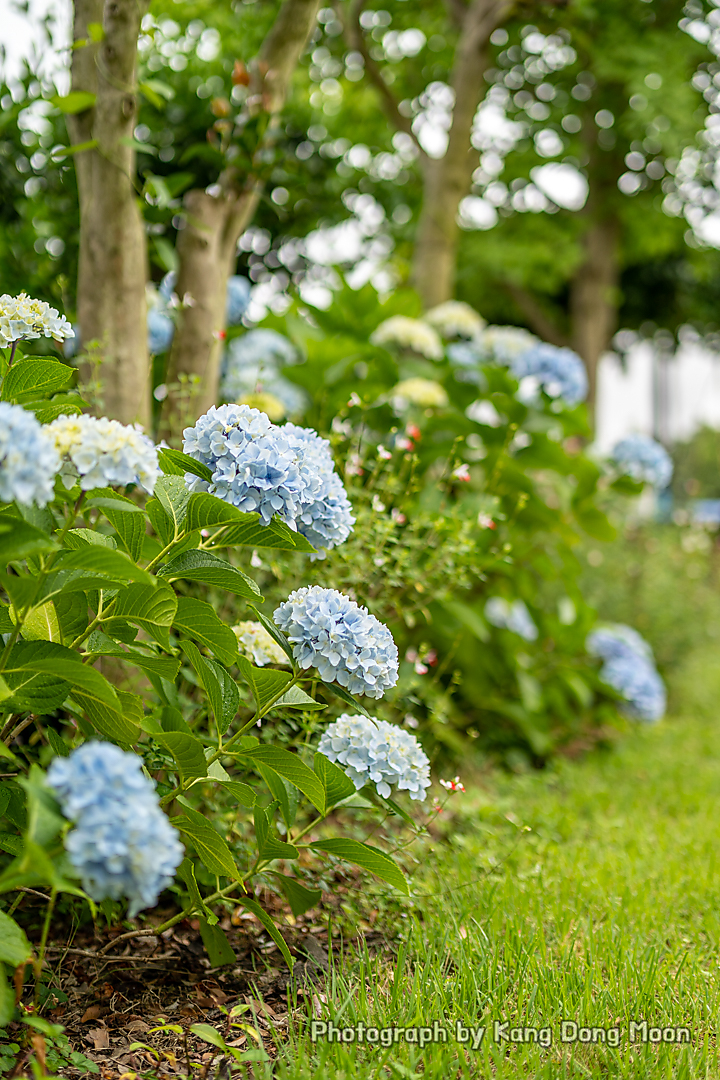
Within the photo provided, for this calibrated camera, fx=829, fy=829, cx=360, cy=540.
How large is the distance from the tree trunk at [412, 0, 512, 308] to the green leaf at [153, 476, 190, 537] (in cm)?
374

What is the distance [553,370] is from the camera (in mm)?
3432

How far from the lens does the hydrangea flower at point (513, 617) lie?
380 centimetres

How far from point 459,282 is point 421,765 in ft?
30.7

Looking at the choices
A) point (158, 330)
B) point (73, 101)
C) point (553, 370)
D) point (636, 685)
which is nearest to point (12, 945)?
point (73, 101)

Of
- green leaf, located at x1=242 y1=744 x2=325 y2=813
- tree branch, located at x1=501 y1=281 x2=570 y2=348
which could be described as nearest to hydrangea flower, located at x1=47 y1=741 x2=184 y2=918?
green leaf, located at x1=242 y1=744 x2=325 y2=813

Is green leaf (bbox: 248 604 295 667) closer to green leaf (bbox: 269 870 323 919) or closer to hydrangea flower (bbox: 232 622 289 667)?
hydrangea flower (bbox: 232 622 289 667)

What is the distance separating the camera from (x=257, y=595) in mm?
1307

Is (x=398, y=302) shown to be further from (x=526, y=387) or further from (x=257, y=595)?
(x=257, y=595)

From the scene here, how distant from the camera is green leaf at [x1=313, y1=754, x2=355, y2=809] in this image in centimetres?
151

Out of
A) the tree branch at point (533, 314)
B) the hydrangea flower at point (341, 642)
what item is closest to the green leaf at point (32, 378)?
the hydrangea flower at point (341, 642)

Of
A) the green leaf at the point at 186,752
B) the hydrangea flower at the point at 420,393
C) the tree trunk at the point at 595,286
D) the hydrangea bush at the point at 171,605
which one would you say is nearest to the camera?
the hydrangea bush at the point at 171,605

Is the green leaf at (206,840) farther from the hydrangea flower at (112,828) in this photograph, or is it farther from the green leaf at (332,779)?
the hydrangea flower at (112,828)

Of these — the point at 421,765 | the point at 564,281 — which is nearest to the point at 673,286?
the point at 564,281

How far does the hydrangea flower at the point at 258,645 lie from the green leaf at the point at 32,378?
1.93 feet
